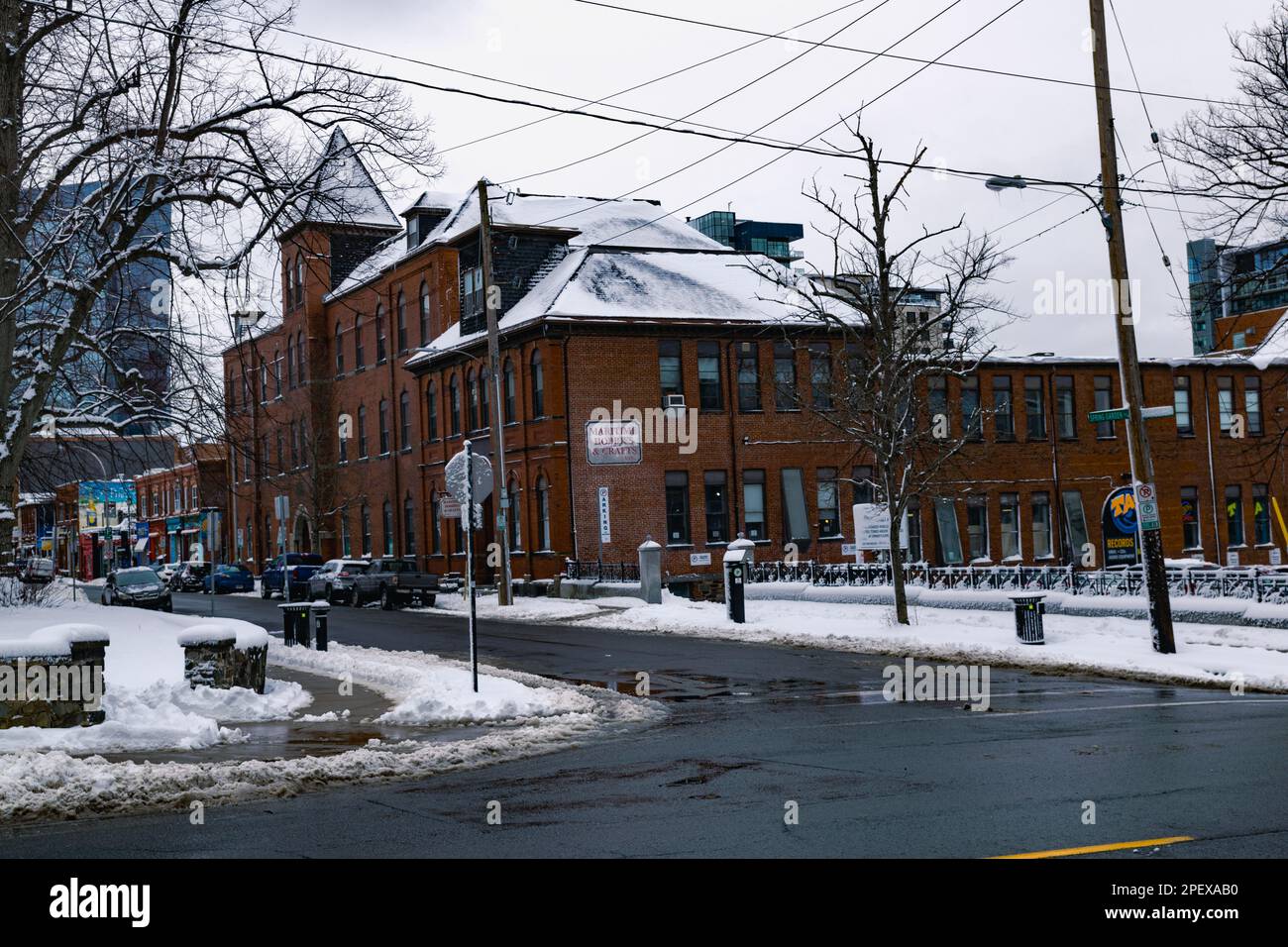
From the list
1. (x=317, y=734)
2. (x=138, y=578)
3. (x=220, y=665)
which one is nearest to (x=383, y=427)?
(x=138, y=578)

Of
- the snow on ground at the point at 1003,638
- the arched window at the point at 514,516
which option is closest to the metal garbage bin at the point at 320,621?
the snow on ground at the point at 1003,638

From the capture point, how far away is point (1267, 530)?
57094mm

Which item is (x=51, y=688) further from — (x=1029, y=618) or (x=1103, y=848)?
(x=1029, y=618)

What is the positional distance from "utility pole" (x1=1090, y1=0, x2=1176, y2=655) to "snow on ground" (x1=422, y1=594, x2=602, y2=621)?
18072mm

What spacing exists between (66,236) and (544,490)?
2824 cm

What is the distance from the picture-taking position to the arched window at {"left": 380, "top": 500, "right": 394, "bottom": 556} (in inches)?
2360

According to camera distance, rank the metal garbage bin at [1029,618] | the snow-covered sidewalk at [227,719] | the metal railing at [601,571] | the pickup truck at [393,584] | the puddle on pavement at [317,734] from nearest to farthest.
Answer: the snow-covered sidewalk at [227,719] → the puddle on pavement at [317,734] → the metal garbage bin at [1029,618] → the metal railing at [601,571] → the pickup truck at [393,584]

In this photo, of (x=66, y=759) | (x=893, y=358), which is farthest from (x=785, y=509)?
(x=66, y=759)

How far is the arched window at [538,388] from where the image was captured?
46812mm

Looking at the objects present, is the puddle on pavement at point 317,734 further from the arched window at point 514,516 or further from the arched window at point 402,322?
the arched window at point 402,322

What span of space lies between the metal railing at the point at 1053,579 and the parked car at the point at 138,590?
2039 cm

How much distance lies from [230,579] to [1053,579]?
143ft

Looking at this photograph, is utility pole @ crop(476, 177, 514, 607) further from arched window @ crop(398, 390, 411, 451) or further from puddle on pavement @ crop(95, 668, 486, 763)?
puddle on pavement @ crop(95, 668, 486, 763)

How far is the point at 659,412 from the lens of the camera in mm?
47312
